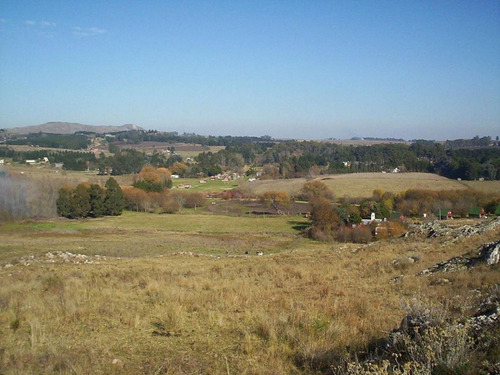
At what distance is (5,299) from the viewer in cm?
1048

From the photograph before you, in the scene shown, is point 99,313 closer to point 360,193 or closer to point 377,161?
point 360,193

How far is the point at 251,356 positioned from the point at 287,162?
11458 centimetres

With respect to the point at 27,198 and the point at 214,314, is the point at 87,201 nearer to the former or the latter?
the point at 27,198

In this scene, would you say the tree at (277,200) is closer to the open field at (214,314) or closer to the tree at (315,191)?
the tree at (315,191)

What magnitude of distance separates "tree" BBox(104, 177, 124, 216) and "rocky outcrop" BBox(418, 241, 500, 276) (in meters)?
57.7

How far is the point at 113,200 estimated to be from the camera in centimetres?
6425

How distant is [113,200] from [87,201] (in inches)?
154

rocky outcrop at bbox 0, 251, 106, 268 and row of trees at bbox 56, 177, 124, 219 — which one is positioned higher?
rocky outcrop at bbox 0, 251, 106, 268

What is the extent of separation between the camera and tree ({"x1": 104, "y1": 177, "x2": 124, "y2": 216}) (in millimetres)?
63825

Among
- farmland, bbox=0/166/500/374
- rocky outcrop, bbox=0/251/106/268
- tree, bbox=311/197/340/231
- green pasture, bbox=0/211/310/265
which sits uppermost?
farmland, bbox=0/166/500/374

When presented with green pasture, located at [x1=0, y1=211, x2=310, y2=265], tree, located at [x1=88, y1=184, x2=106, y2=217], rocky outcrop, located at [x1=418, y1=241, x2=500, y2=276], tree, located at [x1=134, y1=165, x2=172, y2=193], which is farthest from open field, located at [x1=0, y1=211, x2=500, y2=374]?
tree, located at [x1=134, y1=165, x2=172, y2=193]

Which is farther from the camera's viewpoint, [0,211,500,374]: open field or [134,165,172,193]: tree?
[134,165,172,193]: tree

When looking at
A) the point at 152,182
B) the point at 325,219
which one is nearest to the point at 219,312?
the point at 325,219

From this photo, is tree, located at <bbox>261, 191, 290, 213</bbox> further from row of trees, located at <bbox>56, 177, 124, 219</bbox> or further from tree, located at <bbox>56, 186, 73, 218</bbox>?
tree, located at <bbox>56, 186, 73, 218</bbox>
